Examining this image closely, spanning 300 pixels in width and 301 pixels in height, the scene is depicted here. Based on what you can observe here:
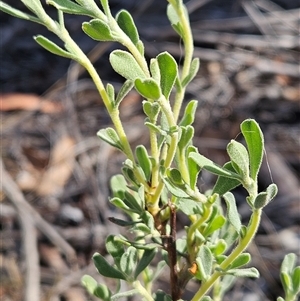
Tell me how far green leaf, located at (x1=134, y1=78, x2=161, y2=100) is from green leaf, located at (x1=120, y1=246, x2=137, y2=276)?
20 cm

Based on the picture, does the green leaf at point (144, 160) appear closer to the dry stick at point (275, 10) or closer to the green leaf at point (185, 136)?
the green leaf at point (185, 136)

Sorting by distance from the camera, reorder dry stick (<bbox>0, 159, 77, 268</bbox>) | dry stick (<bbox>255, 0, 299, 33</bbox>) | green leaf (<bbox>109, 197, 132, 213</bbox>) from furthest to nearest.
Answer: dry stick (<bbox>255, 0, 299, 33</bbox>) < dry stick (<bbox>0, 159, 77, 268</bbox>) < green leaf (<bbox>109, 197, 132, 213</bbox>)

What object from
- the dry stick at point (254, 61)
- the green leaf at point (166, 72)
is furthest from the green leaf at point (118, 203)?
the dry stick at point (254, 61)

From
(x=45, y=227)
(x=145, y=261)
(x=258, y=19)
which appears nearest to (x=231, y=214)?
(x=145, y=261)

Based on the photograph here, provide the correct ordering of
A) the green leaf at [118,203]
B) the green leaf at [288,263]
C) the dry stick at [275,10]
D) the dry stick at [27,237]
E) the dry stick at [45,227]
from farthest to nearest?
the dry stick at [275,10] → the dry stick at [45,227] → the dry stick at [27,237] → the green leaf at [288,263] → the green leaf at [118,203]

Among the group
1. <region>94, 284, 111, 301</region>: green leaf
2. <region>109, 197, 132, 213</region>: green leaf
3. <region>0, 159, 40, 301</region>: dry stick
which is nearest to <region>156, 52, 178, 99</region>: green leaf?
<region>109, 197, 132, 213</region>: green leaf

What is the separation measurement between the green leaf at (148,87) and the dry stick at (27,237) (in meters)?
1.20

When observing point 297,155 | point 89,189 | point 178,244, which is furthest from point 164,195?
point 297,155

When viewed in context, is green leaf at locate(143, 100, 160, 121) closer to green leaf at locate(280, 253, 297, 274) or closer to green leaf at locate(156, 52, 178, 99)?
green leaf at locate(156, 52, 178, 99)

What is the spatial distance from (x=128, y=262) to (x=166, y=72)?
0.21 meters

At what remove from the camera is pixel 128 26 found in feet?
1.62

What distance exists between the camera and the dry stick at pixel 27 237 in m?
1.50

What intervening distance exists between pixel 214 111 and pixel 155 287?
90cm

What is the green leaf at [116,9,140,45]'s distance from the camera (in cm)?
49
